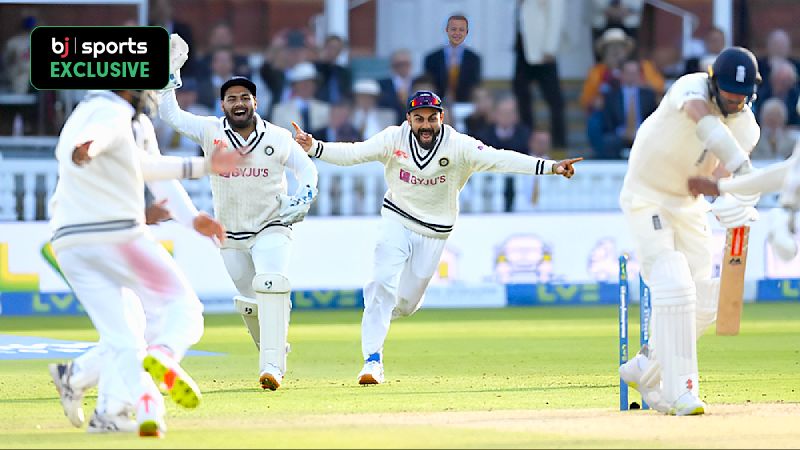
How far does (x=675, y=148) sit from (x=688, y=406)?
1.24 m

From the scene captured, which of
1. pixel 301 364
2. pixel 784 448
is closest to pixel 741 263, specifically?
pixel 784 448

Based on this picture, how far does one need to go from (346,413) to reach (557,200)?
10.2 m

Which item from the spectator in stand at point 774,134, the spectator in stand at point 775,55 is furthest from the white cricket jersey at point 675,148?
the spectator in stand at point 775,55

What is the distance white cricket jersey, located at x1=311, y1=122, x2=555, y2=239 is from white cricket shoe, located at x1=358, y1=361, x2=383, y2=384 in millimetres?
943

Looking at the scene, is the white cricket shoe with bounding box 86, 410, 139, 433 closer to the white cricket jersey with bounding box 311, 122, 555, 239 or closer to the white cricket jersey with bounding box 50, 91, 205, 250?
the white cricket jersey with bounding box 50, 91, 205, 250

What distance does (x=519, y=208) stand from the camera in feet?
61.8

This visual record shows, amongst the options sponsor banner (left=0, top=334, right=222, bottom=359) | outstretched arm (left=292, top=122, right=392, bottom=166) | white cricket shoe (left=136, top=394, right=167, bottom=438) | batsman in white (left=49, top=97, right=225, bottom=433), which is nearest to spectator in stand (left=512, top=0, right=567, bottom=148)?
sponsor banner (left=0, top=334, right=222, bottom=359)

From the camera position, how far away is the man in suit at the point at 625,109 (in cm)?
1950

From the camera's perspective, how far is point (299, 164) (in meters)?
11.1

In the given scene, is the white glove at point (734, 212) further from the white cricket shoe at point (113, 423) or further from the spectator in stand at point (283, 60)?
the spectator in stand at point (283, 60)

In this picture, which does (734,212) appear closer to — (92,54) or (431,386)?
(431,386)

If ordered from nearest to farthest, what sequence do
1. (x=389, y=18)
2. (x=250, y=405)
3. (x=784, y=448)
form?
(x=784, y=448)
(x=250, y=405)
(x=389, y=18)

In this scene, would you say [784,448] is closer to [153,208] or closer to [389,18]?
[153,208]

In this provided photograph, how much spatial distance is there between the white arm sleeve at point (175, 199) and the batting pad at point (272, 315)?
2395 millimetres
